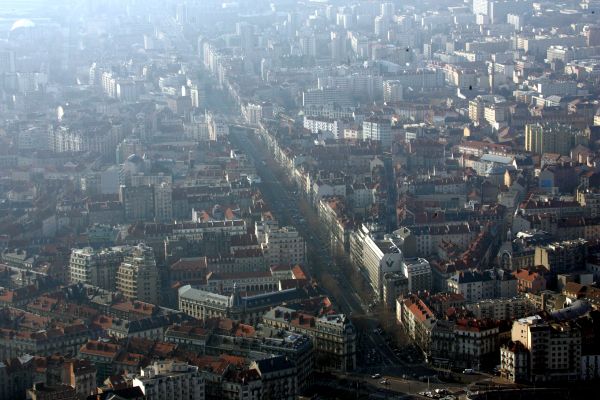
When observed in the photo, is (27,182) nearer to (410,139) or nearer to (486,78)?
(410,139)

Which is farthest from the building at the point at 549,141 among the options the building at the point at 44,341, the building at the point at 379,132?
the building at the point at 44,341

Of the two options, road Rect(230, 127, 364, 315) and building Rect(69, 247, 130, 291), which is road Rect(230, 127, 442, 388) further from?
building Rect(69, 247, 130, 291)

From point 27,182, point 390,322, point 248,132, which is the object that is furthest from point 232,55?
point 390,322

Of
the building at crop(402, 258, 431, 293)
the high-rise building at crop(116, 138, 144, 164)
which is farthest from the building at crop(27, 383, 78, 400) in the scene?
the high-rise building at crop(116, 138, 144, 164)

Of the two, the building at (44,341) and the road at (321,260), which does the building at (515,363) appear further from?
the building at (44,341)

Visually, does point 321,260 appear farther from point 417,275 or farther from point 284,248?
point 417,275

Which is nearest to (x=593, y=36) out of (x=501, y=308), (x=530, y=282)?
(x=530, y=282)

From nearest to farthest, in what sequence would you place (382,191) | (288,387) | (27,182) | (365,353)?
(288,387), (365,353), (382,191), (27,182)
